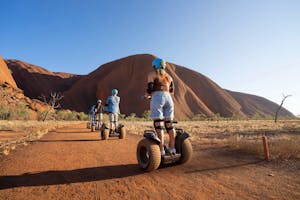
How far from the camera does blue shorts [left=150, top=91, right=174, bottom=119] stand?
417 centimetres

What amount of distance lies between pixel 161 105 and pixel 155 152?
1036 millimetres

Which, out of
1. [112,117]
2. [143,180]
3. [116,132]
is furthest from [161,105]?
[116,132]

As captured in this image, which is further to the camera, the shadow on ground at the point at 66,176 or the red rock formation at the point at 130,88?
the red rock formation at the point at 130,88

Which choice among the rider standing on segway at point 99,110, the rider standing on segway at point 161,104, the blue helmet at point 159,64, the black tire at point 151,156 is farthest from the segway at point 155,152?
the rider standing on segway at point 99,110

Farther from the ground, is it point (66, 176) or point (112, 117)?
point (112, 117)

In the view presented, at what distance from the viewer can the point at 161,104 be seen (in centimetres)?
421

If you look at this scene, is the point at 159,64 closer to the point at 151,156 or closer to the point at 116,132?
the point at 151,156

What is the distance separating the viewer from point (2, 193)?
294cm

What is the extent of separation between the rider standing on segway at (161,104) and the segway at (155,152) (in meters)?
0.15

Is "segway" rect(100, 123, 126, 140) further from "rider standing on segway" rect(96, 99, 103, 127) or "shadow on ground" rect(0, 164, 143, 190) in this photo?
"shadow on ground" rect(0, 164, 143, 190)

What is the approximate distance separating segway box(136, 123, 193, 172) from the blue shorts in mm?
452

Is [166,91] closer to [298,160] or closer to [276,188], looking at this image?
[276,188]

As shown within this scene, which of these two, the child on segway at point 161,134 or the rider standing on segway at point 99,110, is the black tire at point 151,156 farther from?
the rider standing on segway at point 99,110

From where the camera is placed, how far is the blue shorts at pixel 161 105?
4170mm
